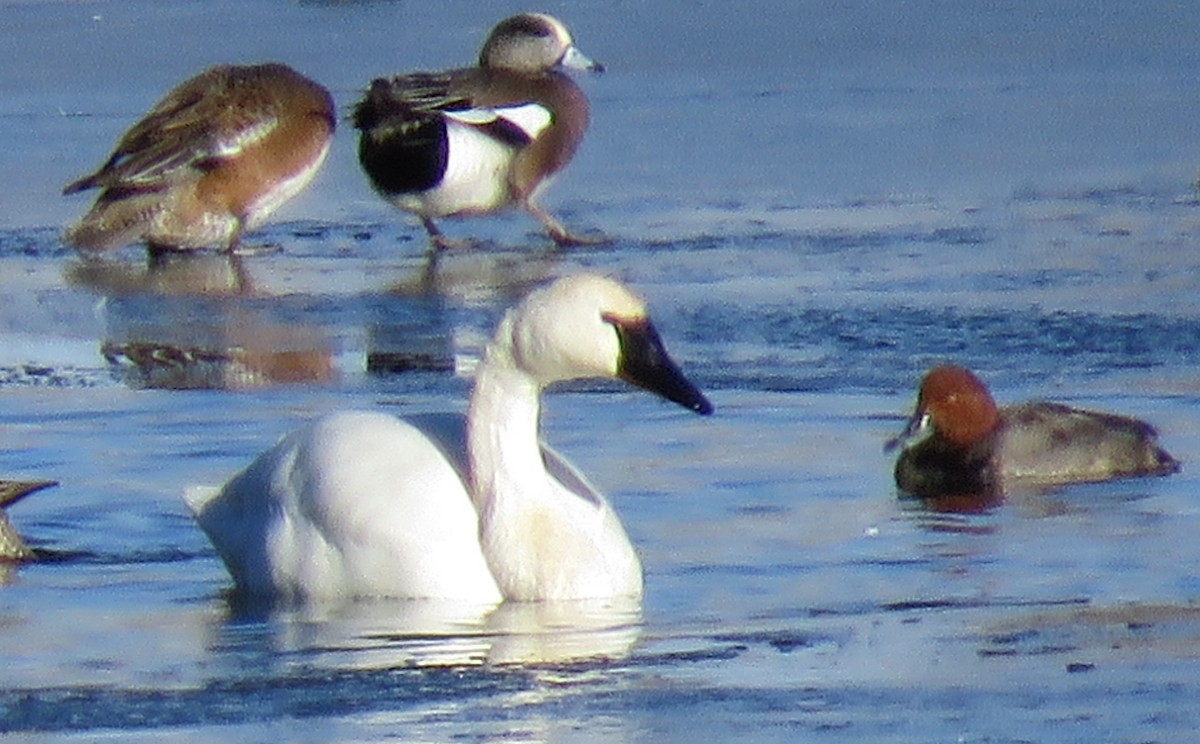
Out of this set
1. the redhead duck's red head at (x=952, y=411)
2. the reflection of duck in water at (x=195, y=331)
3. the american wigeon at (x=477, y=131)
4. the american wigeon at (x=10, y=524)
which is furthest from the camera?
the american wigeon at (x=477, y=131)

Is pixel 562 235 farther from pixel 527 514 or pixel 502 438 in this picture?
pixel 527 514

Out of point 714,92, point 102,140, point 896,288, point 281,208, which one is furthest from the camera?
point 714,92

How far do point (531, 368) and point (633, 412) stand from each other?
95.8 inches

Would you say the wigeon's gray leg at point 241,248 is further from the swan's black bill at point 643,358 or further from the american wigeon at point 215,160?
the swan's black bill at point 643,358

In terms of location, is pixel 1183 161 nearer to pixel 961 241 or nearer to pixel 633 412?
pixel 961 241

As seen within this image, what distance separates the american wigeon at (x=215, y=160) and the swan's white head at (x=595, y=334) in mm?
7178

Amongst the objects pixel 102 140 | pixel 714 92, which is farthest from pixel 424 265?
pixel 714 92

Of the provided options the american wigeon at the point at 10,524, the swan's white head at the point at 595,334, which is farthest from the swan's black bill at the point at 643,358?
the american wigeon at the point at 10,524

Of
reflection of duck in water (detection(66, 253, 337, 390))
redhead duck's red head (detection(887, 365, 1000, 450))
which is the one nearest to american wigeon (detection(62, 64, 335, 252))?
reflection of duck in water (detection(66, 253, 337, 390))

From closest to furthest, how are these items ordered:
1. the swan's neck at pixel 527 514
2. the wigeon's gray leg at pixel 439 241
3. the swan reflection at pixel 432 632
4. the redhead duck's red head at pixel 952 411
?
the swan reflection at pixel 432 632 → the swan's neck at pixel 527 514 → the redhead duck's red head at pixel 952 411 → the wigeon's gray leg at pixel 439 241

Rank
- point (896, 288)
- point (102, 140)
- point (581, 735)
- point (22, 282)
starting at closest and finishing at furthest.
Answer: point (581, 735) < point (896, 288) < point (22, 282) < point (102, 140)

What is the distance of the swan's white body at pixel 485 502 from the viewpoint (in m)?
7.47

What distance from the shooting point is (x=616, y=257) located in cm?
1362

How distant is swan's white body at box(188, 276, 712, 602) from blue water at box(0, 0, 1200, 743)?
0.12 m
